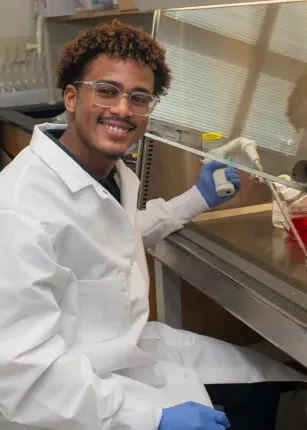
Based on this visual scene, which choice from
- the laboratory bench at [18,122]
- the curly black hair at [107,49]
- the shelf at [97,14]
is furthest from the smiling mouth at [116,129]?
the laboratory bench at [18,122]

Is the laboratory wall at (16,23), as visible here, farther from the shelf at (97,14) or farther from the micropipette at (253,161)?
the micropipette at (253,161)

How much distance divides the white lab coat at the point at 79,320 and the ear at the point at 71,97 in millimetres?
88

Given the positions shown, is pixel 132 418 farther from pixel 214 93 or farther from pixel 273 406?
pixel 214 93

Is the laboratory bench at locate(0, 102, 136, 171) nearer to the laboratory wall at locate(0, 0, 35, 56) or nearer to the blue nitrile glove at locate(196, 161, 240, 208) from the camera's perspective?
the laboratory wall at locate(0, 0, 35, 56)

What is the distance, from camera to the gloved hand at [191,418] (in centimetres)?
103

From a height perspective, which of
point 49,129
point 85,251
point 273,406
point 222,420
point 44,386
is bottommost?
point 273,406

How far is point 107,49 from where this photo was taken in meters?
1.14

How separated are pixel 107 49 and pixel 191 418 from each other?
0.70 metres

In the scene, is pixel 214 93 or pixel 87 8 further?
pixel 87 8

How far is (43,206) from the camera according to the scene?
1064mm

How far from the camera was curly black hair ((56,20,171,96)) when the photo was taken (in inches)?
45.0

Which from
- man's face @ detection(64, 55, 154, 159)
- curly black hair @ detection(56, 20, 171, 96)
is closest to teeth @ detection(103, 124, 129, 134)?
man's face @ detection(64, 55, 154, 159)

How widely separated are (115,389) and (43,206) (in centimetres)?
35

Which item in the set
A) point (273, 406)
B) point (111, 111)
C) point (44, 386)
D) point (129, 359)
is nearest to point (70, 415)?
point (44, 386)
